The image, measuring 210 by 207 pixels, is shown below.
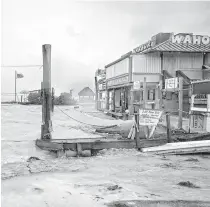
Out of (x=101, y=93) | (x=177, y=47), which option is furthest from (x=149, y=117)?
(x=101, y=93)

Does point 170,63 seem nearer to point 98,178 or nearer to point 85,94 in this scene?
point 98,178

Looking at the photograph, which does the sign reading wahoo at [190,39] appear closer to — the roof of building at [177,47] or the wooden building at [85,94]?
the roof of building at [177,47]

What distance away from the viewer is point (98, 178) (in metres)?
7.96

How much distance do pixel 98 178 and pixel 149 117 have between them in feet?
14.7

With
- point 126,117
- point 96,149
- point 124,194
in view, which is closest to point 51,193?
point 124,194

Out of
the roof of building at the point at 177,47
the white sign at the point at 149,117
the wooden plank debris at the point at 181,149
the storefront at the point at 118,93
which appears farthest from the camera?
the storefront at the point at 118,93

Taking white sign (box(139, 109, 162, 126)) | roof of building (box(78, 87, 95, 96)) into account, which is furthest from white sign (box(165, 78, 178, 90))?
roof of building (box(78, 87, 95, 96))

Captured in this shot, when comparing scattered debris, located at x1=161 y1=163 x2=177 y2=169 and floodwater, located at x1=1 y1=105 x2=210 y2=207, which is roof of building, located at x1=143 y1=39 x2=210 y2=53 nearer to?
floodwater, located at x1=1 y1=105 x2=210 y2=207

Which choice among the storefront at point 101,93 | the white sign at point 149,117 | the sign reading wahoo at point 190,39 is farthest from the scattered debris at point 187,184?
the storefront at point 101,93

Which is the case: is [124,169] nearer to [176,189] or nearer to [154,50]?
[176,189]

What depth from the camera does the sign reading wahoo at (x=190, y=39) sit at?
2508cm

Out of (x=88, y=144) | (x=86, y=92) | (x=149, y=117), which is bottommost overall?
(x=88, y=144)

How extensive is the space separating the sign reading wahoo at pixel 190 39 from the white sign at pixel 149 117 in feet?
50.3

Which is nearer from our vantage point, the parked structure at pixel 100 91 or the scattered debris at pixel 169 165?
the scattered debris at pixel 169 165
